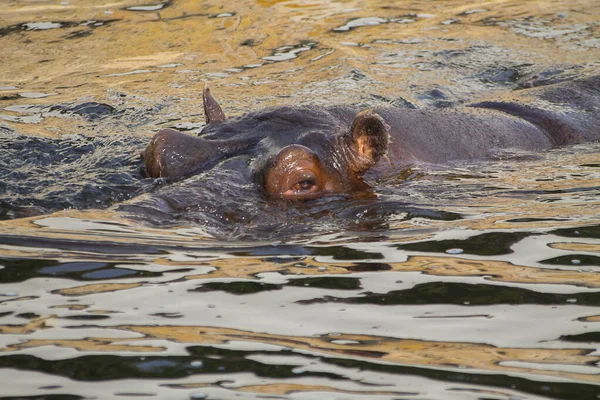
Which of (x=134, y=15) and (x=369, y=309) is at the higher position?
(x=134, y=15)

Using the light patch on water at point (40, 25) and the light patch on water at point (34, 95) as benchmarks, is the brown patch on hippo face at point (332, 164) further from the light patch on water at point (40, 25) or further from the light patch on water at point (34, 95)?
the light patch on water at point (40, 25)

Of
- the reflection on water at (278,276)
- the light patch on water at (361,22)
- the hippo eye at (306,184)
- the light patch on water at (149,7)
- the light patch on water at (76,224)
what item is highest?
the light patch on water at (149,7)

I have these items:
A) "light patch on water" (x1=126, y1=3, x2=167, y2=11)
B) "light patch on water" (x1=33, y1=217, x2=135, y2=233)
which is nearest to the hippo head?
"light patch on water" (x1=33, y1=217, x2=135, y2=233)

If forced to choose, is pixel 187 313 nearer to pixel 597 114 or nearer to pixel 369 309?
pixel 369 309

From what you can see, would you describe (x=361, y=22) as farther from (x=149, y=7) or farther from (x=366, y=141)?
(x=366, y=141)

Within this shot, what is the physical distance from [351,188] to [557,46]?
7.83m

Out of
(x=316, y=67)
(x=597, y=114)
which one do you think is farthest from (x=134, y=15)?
(x=597, y=114)

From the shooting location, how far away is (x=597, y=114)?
8.56m

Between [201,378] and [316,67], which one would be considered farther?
[316,67]

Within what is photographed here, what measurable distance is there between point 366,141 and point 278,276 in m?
2.13

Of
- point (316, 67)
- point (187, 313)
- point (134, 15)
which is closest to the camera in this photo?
point (187, 313)

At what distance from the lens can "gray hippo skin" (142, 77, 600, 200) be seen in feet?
19.5

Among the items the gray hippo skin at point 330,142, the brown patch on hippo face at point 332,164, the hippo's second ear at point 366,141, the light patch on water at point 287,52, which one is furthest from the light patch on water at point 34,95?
the hippo's second ear at point 366,141

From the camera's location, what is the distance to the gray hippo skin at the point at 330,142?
5.93 m
